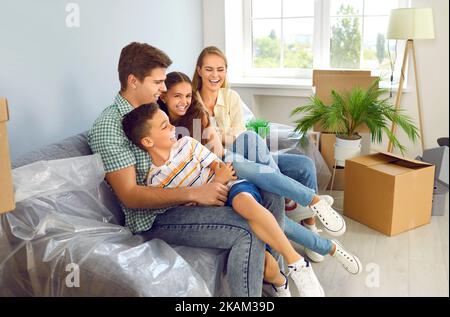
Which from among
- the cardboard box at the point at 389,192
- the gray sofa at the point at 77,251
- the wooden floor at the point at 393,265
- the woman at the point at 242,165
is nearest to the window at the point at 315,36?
the cardboard box at the point at 389,192

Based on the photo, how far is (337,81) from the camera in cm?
333

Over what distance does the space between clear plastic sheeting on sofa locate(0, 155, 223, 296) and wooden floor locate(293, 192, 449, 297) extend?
0.76 meters

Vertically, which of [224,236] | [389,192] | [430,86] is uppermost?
[430,86]

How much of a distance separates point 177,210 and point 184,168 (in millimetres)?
174

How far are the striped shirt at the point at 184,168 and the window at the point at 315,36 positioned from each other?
231cm

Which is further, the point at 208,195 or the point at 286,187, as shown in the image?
the point at 286,187

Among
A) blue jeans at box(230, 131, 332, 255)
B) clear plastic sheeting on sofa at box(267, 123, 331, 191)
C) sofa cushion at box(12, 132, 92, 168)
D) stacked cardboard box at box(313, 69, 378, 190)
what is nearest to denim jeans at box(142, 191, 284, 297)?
blue jeans at box(230, 131, 332, 255)

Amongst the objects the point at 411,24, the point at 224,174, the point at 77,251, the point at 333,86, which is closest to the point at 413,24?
the point at 411,24

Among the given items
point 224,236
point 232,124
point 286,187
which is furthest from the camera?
point 232,124

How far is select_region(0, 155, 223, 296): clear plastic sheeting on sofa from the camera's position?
4.87 ft

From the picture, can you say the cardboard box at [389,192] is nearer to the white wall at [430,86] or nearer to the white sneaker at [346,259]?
the white sneaker at [346,259]

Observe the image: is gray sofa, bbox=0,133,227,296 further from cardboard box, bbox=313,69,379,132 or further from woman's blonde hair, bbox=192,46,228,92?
cardboard box, bbox=313,69,379,132

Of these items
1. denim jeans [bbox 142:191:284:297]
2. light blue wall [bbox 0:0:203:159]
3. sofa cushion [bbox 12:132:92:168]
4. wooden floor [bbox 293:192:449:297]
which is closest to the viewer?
denim jeans [bbox 142:191:284:297]

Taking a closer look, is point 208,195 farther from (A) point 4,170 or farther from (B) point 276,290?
(A) point 4,170
